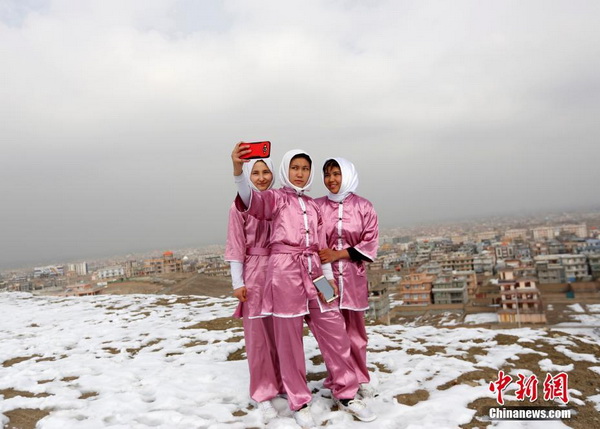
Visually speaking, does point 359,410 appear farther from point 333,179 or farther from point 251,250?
point 333,179

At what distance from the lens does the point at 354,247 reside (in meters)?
2.92

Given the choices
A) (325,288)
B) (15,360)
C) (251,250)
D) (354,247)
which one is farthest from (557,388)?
(15,360)

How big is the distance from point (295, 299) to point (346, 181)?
1.07 m

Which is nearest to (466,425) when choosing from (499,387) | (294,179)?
(499,387)

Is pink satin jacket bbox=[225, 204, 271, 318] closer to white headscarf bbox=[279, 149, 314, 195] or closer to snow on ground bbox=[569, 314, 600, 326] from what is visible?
white headscarf bbox=[279, 149, 314, 195]

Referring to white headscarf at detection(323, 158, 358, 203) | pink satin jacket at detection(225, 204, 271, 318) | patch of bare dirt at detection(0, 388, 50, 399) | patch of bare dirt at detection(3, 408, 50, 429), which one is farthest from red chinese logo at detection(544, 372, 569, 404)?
patch of bare dirt at detection(0, 388, 50, 399)

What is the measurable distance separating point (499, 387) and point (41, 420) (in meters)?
3.79

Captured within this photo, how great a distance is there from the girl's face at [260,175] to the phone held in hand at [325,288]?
0.86 metres

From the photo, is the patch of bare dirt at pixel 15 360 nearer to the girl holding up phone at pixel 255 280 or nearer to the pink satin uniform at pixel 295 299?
the girl holding up phone at pixel 255 280

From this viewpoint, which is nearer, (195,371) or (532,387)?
(532,387)

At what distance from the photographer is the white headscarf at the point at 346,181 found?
3.00m

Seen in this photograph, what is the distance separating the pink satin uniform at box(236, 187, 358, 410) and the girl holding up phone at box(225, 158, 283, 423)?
0.47 feet

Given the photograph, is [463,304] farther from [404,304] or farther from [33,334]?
[33,334]

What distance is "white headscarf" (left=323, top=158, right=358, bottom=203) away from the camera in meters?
3.00
